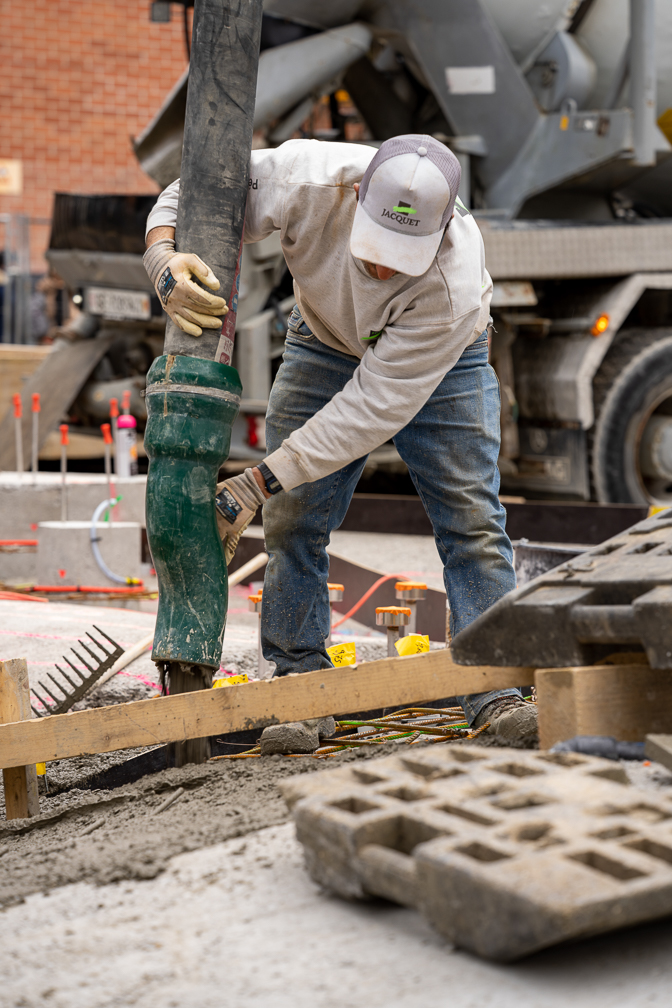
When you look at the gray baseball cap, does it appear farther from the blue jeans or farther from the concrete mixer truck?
the concrete mixer truck

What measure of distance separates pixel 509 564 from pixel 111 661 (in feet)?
3.97

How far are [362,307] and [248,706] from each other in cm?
100

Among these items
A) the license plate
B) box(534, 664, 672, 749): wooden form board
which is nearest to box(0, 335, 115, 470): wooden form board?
the license plate

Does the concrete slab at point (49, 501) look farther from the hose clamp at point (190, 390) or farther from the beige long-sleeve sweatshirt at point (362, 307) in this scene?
the beige long-sleeve sweatshirt at point (362, 307)

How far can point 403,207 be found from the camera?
2.37m

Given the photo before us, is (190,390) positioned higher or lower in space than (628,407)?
lower

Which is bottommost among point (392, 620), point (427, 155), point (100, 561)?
point (392, 620)

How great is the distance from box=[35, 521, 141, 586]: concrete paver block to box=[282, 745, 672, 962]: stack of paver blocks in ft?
12.5

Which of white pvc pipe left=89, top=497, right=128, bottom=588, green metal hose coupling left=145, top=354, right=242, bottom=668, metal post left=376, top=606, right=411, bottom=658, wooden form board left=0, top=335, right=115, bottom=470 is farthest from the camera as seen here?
wooden form board left=0, top=335, right=115, bottom=470

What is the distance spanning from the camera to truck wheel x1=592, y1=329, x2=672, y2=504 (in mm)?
6680

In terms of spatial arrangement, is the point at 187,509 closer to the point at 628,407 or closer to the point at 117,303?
the point at 628,407

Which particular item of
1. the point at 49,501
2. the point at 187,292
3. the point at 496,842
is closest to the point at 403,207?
the point at 187,292

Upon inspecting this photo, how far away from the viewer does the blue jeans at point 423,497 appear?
2.88 m

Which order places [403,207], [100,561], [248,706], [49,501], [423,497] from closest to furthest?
[403,207] → [248,706] → [423,497] → [100,561] → [49,501]
